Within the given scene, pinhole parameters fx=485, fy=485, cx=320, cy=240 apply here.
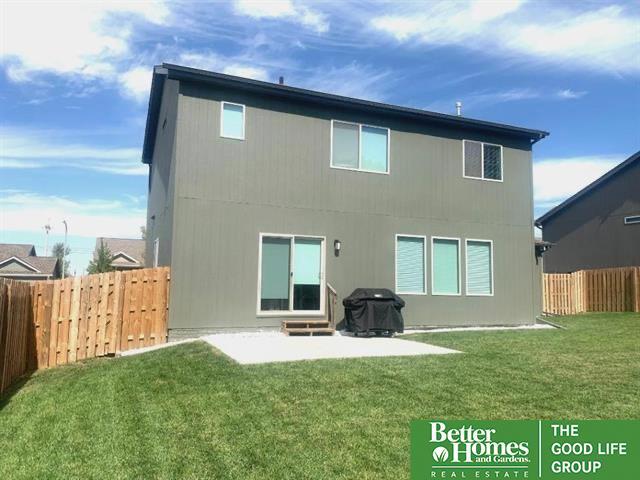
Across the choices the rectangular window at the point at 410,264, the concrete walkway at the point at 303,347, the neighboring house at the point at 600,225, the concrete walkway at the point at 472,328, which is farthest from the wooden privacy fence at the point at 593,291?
the concrete walkway at the point at 303,347

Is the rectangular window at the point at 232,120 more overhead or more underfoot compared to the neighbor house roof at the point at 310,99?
more underfoot

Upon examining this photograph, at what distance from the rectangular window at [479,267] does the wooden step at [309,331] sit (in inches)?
171

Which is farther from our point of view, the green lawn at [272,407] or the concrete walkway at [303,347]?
the concrete walkway at [303,347]

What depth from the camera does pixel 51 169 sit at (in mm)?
29328

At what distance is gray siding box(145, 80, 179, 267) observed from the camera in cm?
1096

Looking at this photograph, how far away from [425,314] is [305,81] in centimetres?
694

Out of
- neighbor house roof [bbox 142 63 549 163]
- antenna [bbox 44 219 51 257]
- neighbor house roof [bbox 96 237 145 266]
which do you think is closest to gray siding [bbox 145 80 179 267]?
neighbor house roof [bbox 142 63 549 163]

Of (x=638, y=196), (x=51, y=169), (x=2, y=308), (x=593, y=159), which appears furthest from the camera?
(x=51, y=169)

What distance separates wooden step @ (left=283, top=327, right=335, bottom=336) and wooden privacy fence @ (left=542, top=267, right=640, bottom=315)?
1033cm

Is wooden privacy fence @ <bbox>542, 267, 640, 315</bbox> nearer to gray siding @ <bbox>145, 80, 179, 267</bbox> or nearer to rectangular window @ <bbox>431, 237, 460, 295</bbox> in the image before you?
rectangular window @ <bbox>431, 237, 460, 295</bbox>

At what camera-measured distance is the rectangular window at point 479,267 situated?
12.9 m

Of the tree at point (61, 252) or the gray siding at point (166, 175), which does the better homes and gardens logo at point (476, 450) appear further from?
the tree at point (61, 252)

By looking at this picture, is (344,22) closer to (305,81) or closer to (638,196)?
(305,81)

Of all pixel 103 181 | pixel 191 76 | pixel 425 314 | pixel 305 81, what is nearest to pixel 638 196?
pixel 425 314
